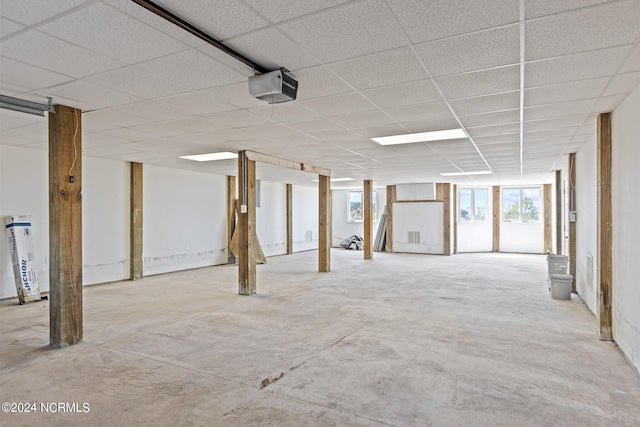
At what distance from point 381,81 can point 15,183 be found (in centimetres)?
576

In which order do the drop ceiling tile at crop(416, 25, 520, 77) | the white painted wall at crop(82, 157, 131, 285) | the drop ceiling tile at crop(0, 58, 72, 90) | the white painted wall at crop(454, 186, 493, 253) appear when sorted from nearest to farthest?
the drop ceiling tile at crop(416, 25, 520, 77)
the drop ceiling tile at crop(0, 58, 72, 90)
the white painted wall at crop(82, 157, 131, 285)
the white painted wall at crop(454, 186, 493, 253)

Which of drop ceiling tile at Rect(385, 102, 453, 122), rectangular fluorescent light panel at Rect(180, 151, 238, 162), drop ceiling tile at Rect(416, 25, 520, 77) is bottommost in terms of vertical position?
drop ceiling tile at Rect(416, 25, 520, 77)

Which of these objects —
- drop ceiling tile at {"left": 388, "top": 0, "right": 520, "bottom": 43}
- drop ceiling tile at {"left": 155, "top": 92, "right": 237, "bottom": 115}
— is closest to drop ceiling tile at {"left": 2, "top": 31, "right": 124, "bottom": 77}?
drop ceiling tile at {"left": 155, "top": 92, "right": 237, "bottom": 115}

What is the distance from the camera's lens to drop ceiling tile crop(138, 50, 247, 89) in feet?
7.95

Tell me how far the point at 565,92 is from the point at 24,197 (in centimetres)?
708

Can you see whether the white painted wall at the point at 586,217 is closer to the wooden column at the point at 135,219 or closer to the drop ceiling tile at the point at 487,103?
the drop ceiling tile at the point at 487,103

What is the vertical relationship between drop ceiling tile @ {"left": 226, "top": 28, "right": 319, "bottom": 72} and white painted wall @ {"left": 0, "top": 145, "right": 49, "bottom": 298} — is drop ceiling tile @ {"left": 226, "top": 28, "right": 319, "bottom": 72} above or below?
above

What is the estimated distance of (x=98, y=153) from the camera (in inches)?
241

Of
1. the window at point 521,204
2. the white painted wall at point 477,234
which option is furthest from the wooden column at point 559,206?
the window at point 521,204

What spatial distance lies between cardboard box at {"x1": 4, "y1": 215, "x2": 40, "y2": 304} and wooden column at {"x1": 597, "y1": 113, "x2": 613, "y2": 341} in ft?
23.5

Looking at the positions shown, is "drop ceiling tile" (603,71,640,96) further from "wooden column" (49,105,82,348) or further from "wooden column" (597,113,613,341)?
"wooden column" (49,105,82,348)

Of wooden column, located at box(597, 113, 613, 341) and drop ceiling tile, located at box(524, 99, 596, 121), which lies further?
wooden column, located at box(597, 113, 613, 341)

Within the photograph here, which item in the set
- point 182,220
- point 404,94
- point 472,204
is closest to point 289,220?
point 182,220

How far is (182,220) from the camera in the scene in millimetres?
8414
